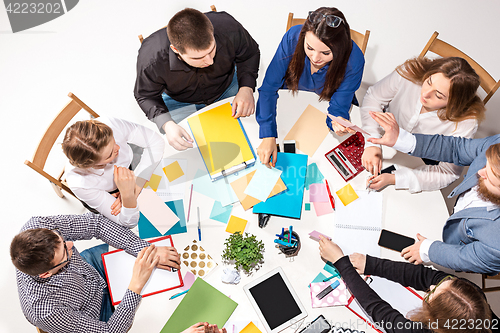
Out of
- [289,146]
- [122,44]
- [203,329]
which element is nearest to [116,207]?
[203,329]

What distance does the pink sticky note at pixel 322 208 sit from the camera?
5.27ft

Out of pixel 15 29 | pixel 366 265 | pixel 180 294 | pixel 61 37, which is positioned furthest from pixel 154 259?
pixel 15 29

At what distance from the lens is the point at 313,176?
65.9 inches

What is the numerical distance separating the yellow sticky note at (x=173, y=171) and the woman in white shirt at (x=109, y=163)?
0.07 metres

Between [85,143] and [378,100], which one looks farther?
[378,100]

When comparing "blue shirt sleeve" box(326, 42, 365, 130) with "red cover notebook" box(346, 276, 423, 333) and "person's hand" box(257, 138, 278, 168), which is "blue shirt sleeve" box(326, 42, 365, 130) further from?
"red cover notebook" box(346, 276, 423, 333)

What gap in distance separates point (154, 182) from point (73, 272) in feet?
1.80

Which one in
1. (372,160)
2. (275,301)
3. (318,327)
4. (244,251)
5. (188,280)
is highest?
(372,160)

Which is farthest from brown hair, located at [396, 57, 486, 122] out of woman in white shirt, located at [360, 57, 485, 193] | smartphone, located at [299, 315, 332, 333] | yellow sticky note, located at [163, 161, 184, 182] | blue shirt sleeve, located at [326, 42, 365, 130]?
yellow sticky note, located at [163, 161, 184, 182]

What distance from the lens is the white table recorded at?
1450 millimetres

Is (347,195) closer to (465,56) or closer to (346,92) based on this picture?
(346,92)

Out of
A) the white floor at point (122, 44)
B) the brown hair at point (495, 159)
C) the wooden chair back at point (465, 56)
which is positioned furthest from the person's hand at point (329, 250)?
the white floor at point (122, 44)

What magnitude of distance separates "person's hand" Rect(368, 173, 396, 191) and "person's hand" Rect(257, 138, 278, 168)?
0.50 m

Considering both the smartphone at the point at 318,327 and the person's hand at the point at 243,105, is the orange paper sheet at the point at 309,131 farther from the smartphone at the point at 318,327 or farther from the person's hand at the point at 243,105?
the smartphone at the point at 318,327
